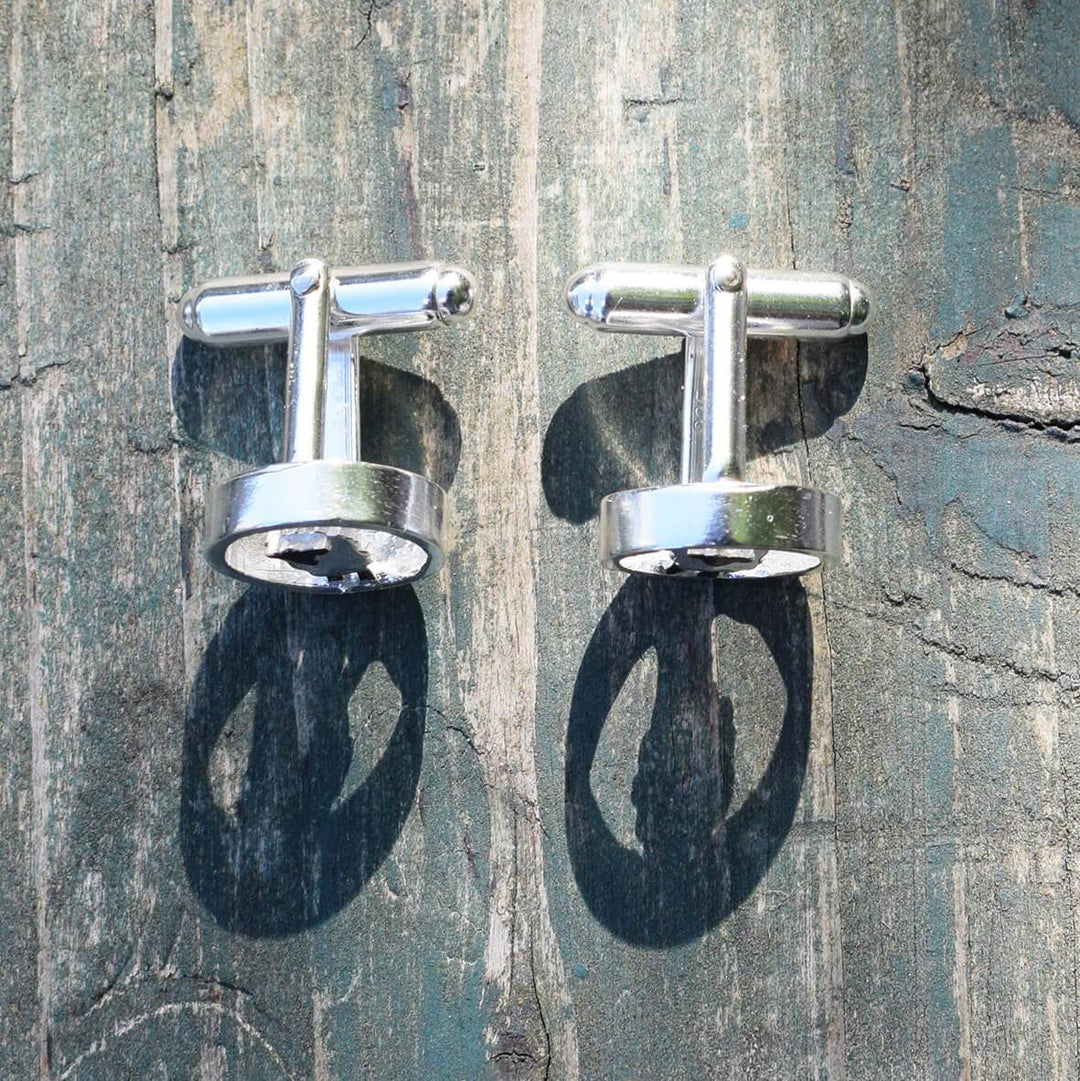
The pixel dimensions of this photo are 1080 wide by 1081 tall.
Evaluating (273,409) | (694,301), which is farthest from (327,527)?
(694,301)

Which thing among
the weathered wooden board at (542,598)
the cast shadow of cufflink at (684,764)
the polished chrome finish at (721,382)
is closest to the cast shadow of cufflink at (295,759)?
the weathered wooden board at (542,598)

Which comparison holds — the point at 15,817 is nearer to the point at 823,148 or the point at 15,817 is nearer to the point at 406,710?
the point at 406,710

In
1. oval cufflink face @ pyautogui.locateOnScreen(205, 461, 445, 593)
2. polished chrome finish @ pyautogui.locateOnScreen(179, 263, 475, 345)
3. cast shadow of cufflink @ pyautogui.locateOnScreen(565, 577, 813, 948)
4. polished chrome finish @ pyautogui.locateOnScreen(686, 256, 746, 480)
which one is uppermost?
polished chrome finish @ pyautogui.locateOnScreen(179, 263, 475, 345)

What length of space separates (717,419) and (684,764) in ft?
0.79

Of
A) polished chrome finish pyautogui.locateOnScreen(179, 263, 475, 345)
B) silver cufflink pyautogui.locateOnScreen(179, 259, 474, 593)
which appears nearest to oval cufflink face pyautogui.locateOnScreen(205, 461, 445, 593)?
silver cufflink pyautogui.locateOnScreen(179, 259, 474, 593)

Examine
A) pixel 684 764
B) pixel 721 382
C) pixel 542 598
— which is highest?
pixel 721 382

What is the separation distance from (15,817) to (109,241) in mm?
411

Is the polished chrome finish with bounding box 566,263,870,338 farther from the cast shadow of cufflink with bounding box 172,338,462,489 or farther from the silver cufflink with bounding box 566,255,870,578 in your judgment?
the cast shadow of cufflink with bounding box 172,338,462,489

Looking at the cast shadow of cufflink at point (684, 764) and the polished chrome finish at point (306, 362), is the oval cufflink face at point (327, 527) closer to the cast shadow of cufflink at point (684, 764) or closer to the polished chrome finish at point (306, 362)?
the polished chrome finish at point (306, 362)

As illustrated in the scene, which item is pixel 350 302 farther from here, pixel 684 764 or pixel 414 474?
pixel 684 764

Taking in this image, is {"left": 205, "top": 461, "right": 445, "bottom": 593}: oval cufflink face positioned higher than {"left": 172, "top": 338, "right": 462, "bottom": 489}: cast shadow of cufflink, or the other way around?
{"left": 172, "top": 338, "right": 462, "bottom": 489}: cast shadow of cufflink

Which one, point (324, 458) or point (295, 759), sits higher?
point (324, 458)

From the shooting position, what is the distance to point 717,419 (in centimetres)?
83

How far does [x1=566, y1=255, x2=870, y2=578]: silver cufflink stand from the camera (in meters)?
0.81
